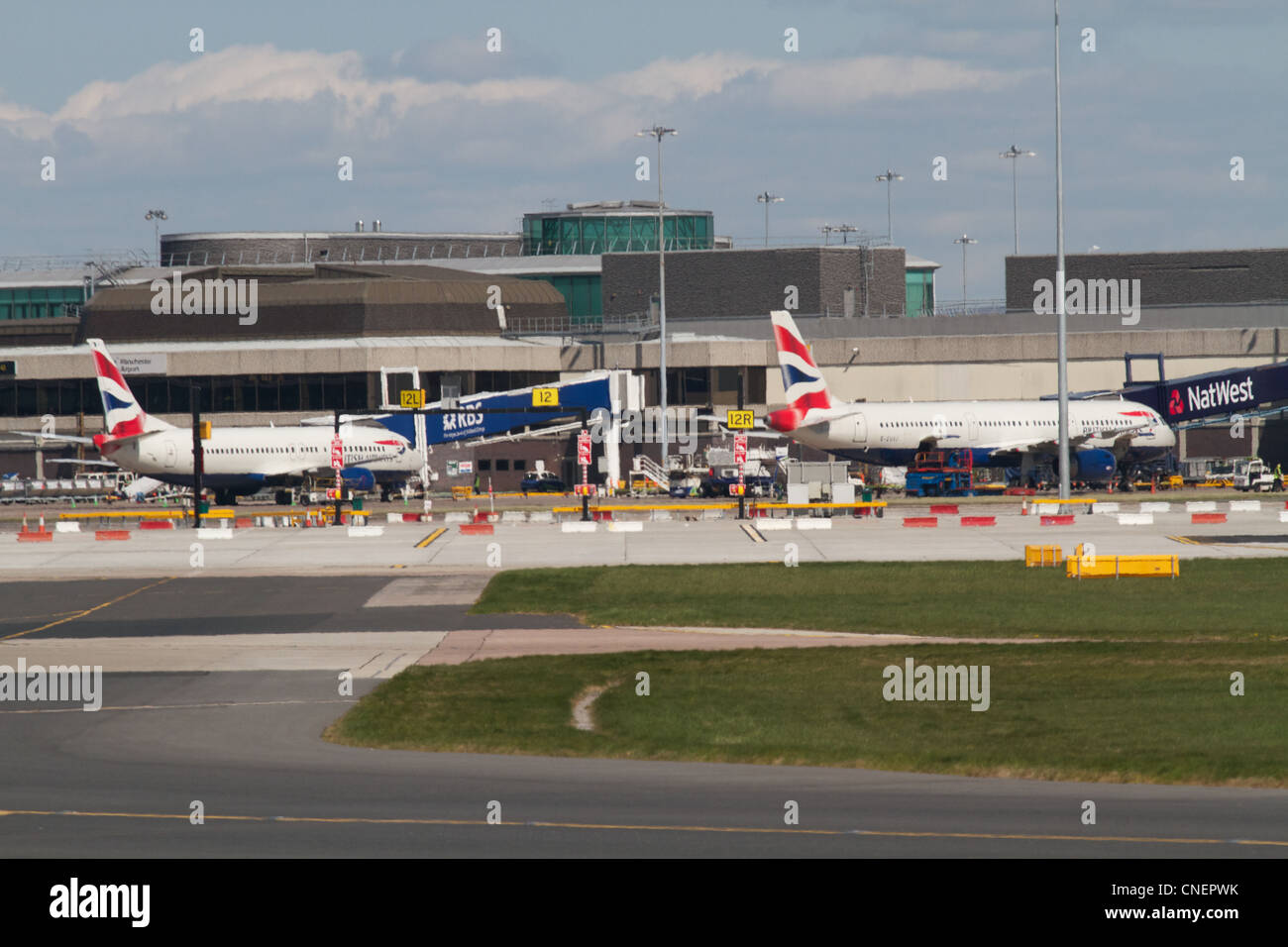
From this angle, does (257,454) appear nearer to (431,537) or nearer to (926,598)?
(431,537)

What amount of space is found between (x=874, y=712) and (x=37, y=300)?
168 m

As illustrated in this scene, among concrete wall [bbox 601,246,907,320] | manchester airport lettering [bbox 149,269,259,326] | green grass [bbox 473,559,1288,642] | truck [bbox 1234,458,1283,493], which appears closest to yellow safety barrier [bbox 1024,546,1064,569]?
green grass [bbox 473,559,1288,642]

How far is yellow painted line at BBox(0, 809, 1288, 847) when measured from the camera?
16469mm

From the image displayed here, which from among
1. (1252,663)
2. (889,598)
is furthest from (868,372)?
(1252,663)

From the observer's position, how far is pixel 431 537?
64.3m

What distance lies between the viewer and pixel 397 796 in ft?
62.8

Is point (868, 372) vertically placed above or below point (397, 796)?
above

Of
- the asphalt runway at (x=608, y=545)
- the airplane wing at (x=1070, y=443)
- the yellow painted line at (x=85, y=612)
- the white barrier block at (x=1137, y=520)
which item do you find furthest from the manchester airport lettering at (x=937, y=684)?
the airplane wing at (x=1070, y=443)

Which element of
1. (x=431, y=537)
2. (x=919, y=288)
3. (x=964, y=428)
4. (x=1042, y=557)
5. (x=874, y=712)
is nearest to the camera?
(x=874, y=712)

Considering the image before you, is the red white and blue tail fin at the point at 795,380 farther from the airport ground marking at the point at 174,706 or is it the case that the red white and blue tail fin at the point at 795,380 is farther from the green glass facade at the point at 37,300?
the green glass facade at the point at 37,300
